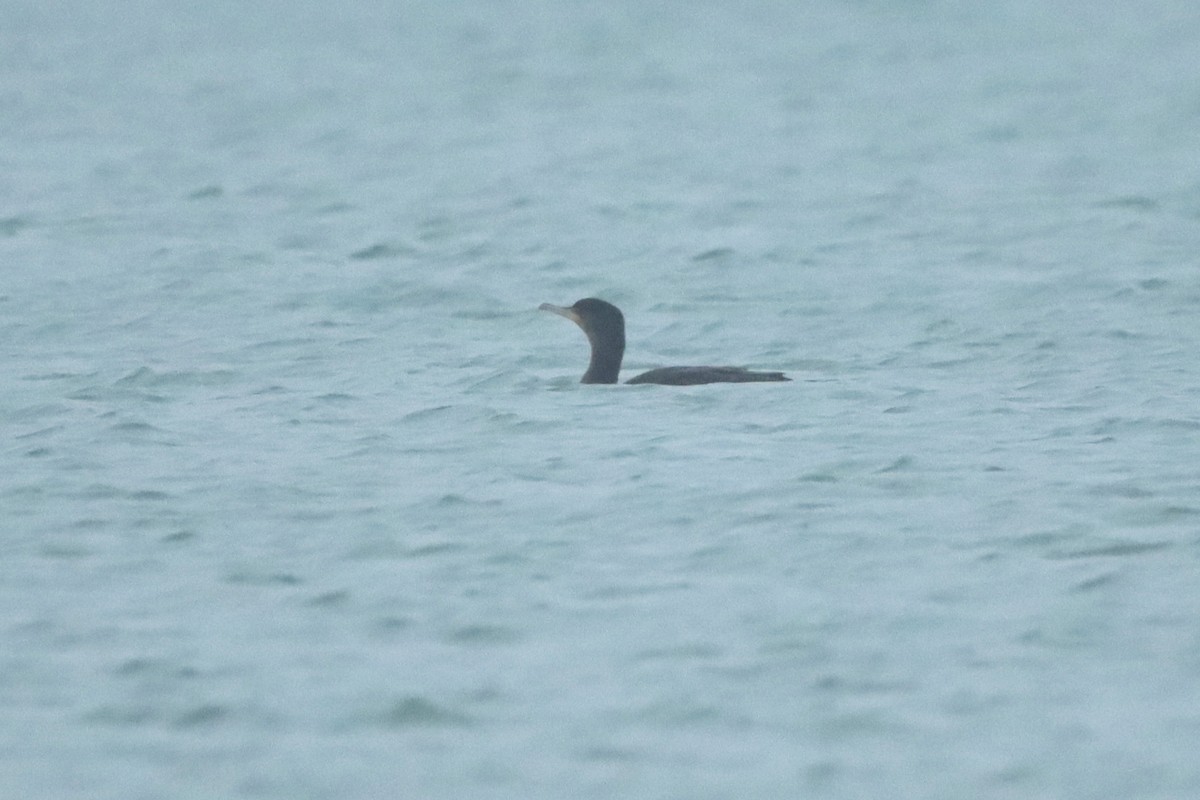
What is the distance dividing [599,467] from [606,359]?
2.29 meters

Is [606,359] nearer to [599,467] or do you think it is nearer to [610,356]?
[610,356]

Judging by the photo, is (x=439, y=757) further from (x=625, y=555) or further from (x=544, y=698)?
(x=625, y=555)

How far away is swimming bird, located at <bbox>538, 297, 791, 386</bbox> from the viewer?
1338 centimetres

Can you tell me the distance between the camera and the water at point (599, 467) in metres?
7.46

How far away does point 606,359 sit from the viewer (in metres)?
13.7

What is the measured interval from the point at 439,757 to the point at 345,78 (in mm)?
28602

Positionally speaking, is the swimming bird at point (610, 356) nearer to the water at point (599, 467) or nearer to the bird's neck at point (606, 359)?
the bird's neck at point (606, 359)

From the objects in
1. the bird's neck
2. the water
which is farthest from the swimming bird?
the water

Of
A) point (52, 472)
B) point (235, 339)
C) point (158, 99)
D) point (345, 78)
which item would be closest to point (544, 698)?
point (52, 472)

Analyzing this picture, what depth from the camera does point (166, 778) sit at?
7.09 metres

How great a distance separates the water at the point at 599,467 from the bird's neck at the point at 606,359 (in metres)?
0.33

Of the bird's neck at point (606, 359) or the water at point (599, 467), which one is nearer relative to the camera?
the water at point (599, 467)

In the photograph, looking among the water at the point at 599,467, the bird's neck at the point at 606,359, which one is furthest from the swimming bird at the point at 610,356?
the water at the point at 599,467

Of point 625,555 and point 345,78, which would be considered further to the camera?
point 345,78
